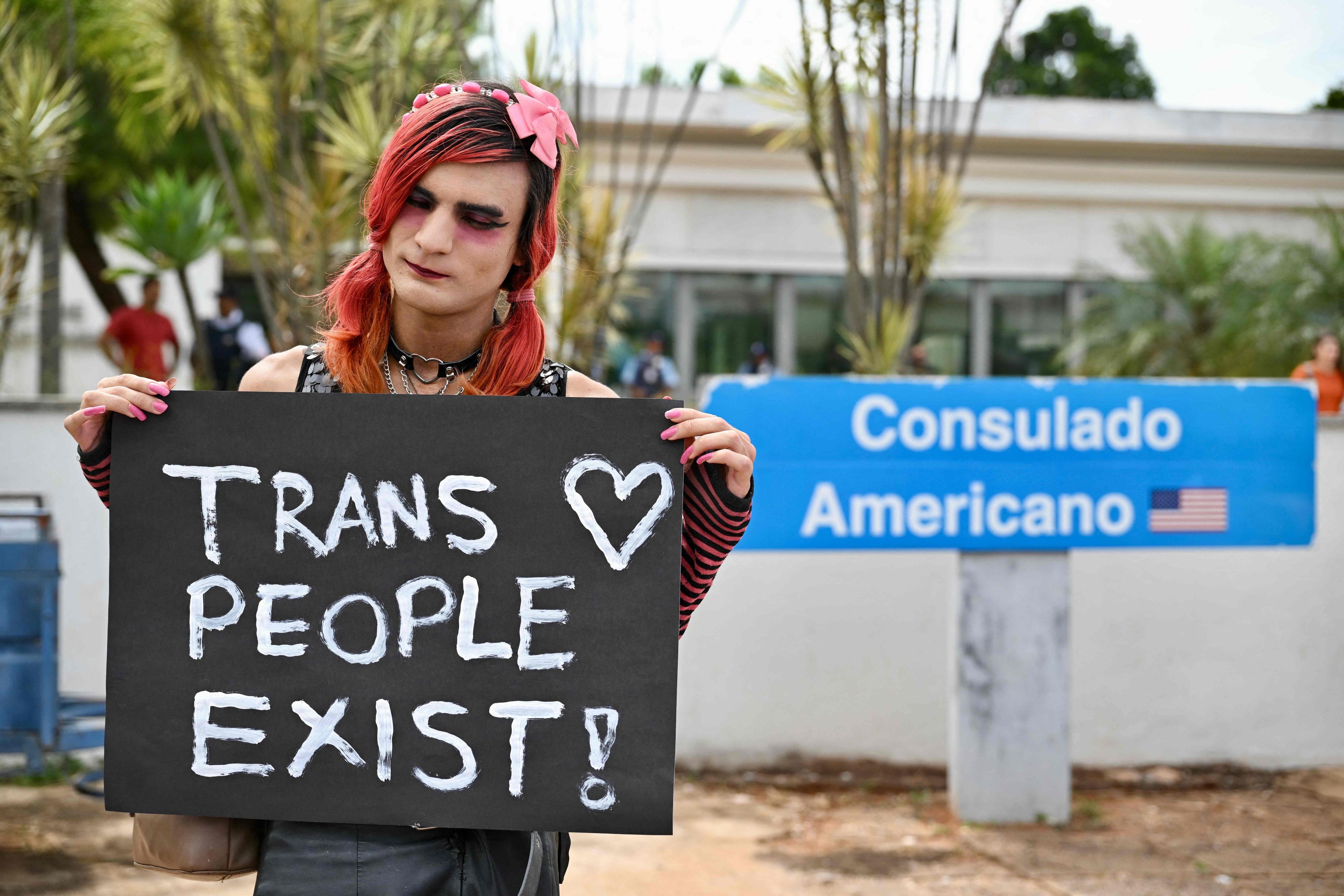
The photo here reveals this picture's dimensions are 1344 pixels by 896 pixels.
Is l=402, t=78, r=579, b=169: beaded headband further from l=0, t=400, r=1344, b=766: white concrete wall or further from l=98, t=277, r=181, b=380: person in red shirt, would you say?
l=98, t=277, r=181, b=380: person in red shirt

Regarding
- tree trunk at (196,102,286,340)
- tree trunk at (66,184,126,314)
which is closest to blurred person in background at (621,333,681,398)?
tree trunk at (196,102,286,340)

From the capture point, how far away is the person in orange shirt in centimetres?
810

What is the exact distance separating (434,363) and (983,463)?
3225mm

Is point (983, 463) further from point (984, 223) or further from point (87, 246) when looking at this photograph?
point (87, 246)

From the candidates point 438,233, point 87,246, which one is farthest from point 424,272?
point 87,246

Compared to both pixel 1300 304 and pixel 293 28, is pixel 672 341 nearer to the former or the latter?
pixel 1300 304

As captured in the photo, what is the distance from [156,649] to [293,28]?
597 centimetres

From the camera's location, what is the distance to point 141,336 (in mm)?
9625

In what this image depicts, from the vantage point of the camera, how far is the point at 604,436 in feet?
5.45

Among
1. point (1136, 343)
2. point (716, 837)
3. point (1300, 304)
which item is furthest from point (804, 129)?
point (1136, 343)

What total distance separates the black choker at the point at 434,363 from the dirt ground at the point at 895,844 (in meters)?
2.63

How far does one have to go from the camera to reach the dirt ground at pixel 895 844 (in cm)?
400

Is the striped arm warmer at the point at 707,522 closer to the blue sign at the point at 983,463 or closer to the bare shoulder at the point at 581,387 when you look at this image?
the bare shoulder at the point at 581,387

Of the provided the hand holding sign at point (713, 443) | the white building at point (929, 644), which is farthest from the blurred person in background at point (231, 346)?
the hand holding sign at point (713, 443)
